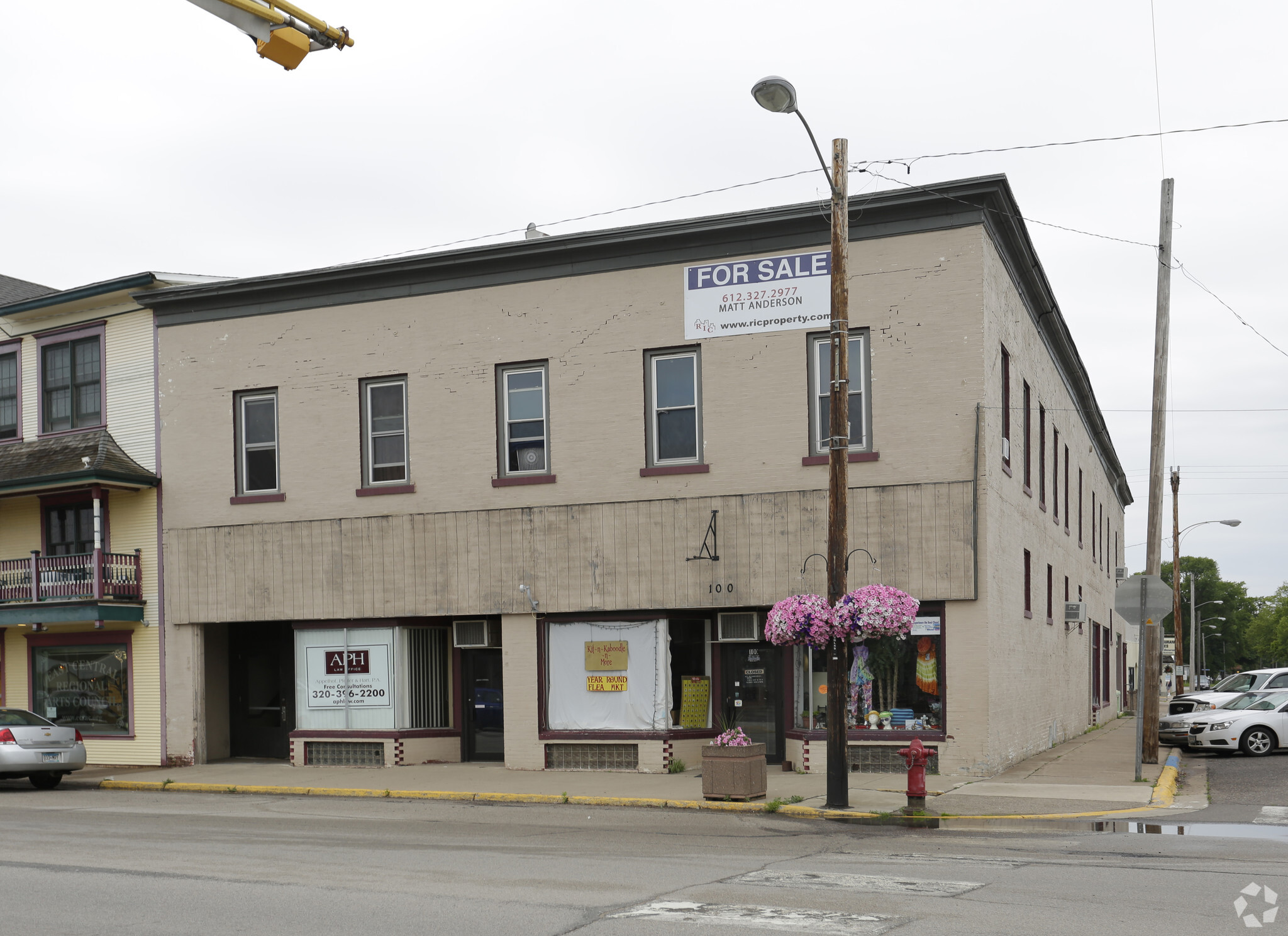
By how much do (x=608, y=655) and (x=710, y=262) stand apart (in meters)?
6.26

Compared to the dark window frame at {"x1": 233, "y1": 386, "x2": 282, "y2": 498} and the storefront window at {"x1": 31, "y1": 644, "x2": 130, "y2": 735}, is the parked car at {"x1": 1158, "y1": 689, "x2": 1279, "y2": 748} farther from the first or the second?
the storefront window at {"x1": 31, "y1": 644, "x2": 130, "y2": 735}

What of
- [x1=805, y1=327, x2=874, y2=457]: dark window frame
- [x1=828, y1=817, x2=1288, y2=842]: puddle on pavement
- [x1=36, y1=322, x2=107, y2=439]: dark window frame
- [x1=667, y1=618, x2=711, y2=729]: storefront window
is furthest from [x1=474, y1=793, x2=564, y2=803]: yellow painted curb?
[x1=36, y1=322, x2=107, y2=439]: dark window frame

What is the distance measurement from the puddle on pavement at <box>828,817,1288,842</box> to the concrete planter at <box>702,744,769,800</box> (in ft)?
4.98

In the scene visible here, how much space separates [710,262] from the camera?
20.2 m

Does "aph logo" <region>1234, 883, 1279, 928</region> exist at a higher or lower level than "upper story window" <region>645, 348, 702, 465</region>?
lower

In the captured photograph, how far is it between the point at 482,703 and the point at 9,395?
11.5 m

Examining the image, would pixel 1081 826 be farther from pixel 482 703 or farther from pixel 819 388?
pixel 482 703

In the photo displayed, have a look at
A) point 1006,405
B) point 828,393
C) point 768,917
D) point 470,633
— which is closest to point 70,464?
point 470,633

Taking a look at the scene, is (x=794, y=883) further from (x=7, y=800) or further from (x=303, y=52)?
(x=7, y=800)

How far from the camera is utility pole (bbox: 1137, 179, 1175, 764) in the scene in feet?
69.7

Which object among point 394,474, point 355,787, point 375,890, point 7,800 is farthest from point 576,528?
point 375,890

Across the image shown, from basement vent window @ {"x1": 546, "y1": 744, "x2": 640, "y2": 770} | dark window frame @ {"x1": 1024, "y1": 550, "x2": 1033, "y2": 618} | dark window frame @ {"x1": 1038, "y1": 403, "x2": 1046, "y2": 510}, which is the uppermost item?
dark window frame @ {"x1": 1038, "y1": 403, "x2": 1046, "y2": 510}

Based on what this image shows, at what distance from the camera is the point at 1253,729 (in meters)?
24.8

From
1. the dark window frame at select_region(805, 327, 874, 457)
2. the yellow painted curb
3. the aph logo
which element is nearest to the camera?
the aph logo
